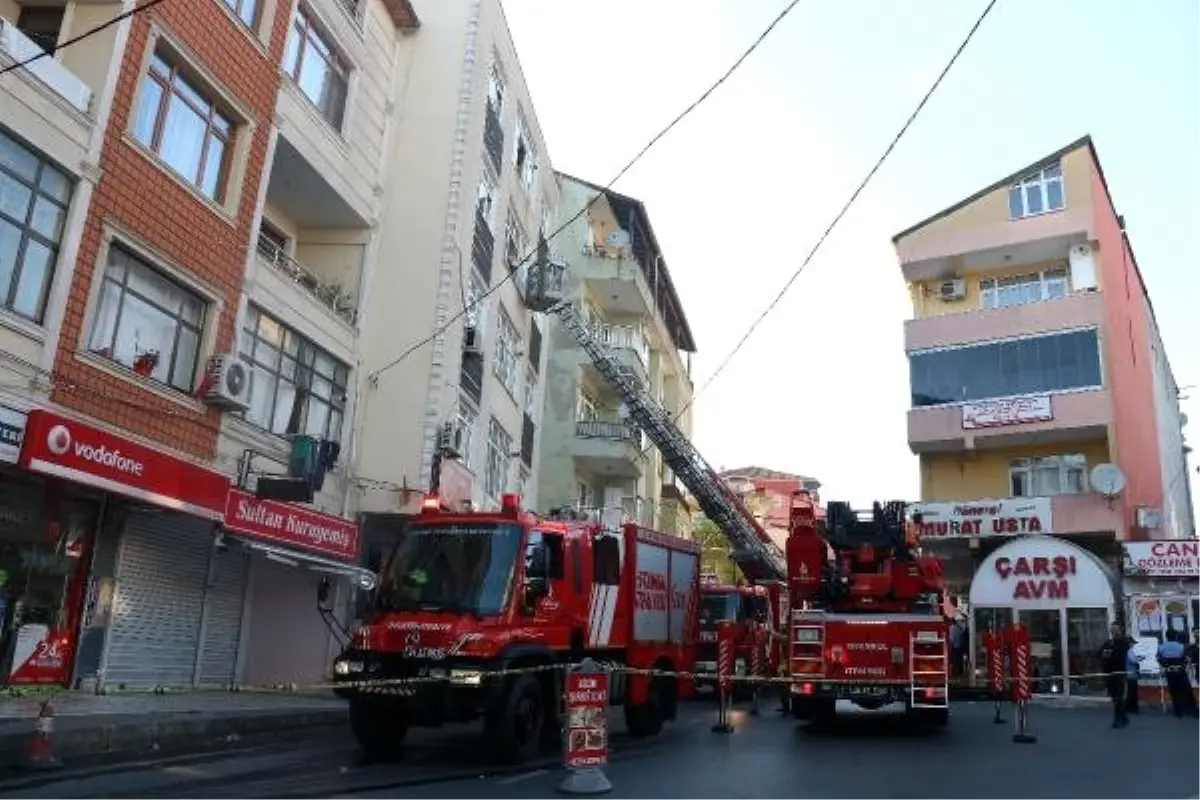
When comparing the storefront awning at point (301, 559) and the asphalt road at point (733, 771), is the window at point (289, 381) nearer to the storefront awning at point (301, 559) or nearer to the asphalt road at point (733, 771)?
the storefront awning at point (301, 559)

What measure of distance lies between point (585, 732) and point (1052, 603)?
802 inches

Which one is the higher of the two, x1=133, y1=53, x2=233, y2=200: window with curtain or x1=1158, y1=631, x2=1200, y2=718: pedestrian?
x1=133, y1=53, x2=233, y2=200: window with curtain

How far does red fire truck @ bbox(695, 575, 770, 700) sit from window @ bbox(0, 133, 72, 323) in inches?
542

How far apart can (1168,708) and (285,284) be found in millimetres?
20349

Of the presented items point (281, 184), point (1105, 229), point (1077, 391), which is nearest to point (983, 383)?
point (1077, 391)

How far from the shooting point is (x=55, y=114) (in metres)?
13.4

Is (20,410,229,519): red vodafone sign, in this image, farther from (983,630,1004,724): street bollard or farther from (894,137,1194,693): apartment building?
(894,137,1194,693): apartment building

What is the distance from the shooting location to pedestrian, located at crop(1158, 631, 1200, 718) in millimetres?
19156

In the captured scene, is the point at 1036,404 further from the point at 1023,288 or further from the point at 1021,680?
the point at 1021,680

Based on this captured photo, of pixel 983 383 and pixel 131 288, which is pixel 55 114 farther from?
pixel 983 383

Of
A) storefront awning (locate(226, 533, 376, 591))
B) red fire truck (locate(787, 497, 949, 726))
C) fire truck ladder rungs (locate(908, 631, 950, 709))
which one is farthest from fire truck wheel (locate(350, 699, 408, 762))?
fire truck ladder rungs (locate(908, 631, 950, 709))

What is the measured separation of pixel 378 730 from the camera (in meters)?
11.4

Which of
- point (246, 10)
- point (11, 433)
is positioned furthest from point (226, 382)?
point (246, 10)

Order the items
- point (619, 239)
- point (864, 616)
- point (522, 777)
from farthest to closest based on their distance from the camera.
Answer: point (619, 239), point (864, 616), point (522, 777)
